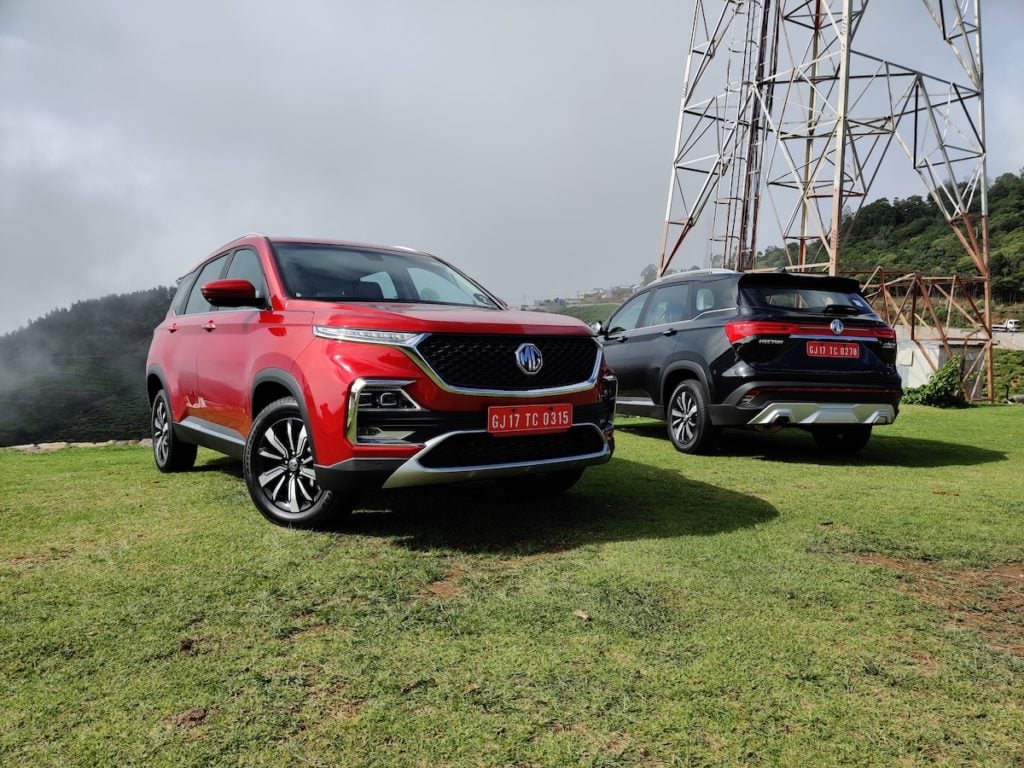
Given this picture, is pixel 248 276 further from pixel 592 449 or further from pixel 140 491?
pixel 592 449

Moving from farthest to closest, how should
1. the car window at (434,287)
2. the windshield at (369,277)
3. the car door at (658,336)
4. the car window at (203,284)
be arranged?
1. the car door at (658,336)
2. the car window at (203,284)
3. the car window at (434,287)
4. the windshield at (369,277)

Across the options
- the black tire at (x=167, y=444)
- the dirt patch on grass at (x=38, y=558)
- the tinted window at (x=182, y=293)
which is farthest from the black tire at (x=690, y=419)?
the dirt patch on grass at (x=38, y=558)

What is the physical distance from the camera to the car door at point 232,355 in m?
4.49

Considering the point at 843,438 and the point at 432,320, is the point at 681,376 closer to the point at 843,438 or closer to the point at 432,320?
the point at 843,438

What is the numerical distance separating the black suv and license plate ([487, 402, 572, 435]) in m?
2.94

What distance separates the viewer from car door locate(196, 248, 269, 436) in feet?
14.7

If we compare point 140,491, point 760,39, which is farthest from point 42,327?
point 140,491

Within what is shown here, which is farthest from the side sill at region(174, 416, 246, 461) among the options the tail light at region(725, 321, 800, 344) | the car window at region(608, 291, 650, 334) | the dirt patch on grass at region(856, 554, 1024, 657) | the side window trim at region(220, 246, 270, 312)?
the car window at region(608, 291, 650, 334)

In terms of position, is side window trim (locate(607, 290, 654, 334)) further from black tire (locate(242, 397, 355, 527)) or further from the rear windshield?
black tire (locate(242, 397, 355, 527))

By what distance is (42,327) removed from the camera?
337 ft

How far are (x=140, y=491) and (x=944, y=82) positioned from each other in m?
19.4

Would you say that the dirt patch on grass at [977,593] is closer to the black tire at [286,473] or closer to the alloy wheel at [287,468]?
the black tire at [286,473]

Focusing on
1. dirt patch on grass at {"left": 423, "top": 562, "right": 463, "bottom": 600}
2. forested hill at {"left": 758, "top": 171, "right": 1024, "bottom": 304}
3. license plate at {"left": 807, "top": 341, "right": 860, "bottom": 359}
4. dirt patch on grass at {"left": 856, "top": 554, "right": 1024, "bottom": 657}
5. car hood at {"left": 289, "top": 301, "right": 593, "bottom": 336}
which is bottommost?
dirt patch on grass at {"left": 856, "top": 554, "right": 1024, "bottom": 657}

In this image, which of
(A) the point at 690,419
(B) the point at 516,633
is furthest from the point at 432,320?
(A) the point at 690,419
